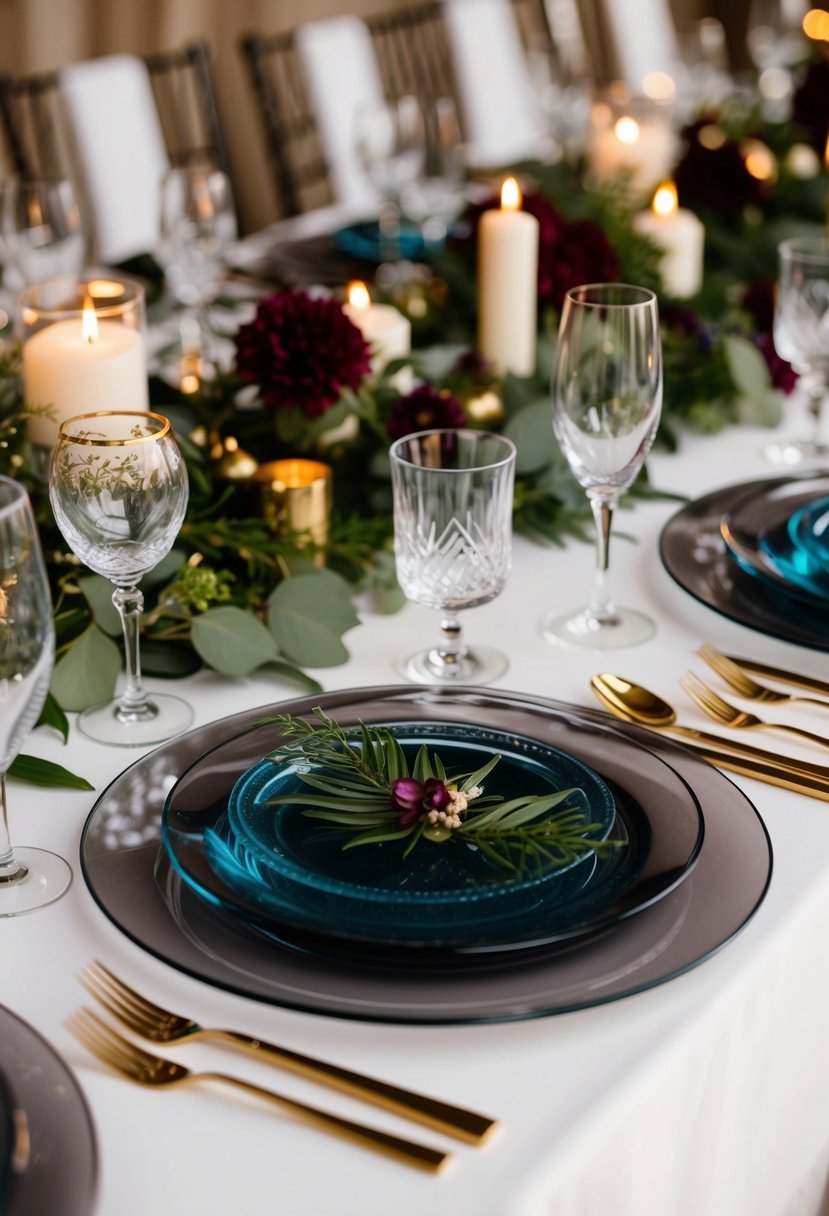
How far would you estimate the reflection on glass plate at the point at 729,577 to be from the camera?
99cm

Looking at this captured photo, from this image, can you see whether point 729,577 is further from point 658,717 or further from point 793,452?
point 793,452

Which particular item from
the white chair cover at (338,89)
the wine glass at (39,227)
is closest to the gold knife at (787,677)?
the wine glass at (39,227)

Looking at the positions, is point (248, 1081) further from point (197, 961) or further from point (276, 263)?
point (276, 263)

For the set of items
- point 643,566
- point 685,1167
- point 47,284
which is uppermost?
point 47,284

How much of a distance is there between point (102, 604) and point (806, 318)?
28.1 inches

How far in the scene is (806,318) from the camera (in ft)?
4.25

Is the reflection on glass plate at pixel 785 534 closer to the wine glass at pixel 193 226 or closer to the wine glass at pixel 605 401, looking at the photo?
the wine glass at pixel 605 401

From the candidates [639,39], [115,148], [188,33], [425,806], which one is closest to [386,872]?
[425,806]

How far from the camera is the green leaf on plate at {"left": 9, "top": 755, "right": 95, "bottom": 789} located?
83cm

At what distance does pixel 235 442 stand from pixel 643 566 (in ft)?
1.12

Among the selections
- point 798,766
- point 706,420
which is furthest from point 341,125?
point 798,766

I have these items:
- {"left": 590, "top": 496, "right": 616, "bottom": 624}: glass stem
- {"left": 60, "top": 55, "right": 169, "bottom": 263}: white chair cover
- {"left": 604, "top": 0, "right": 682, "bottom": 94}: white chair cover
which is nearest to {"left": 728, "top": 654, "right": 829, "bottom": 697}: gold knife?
{"left": 590, "top": 496, "right": 616, "bottom": 624}: glass stem

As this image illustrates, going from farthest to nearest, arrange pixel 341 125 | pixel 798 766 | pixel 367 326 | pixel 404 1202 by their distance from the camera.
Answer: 1. pixel 341 125
2. pixel 367 326
3. pixel 798 766
4. pixel 404 1202

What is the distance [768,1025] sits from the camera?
2.40 ft
